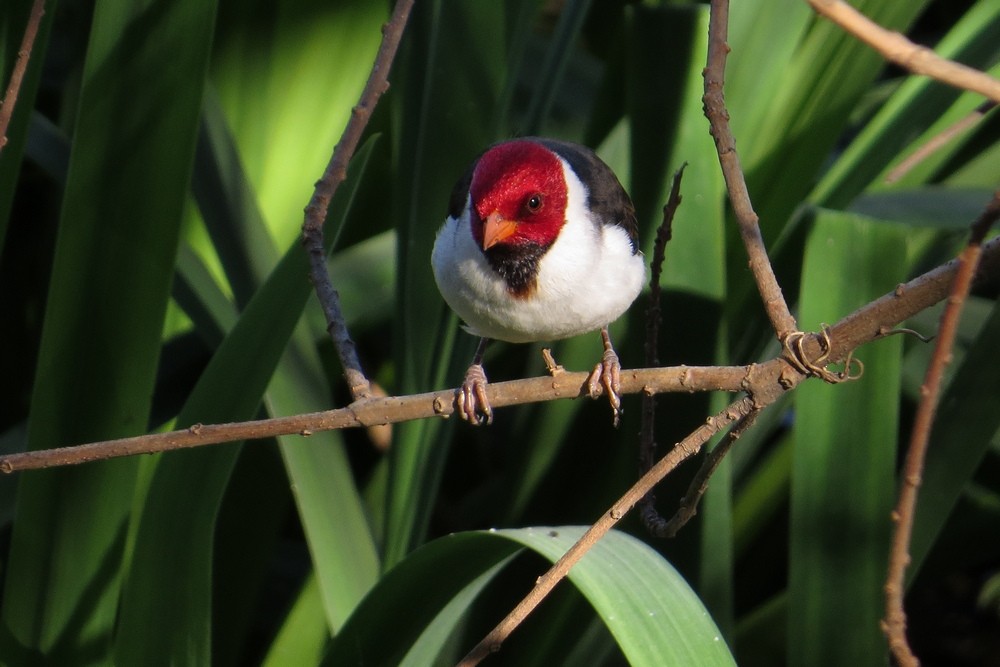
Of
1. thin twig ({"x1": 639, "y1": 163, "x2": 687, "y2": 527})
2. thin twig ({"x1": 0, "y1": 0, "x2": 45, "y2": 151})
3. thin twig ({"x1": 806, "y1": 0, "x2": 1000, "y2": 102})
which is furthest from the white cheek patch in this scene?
thin twig ({"x1": 806, "y1": 0, "x2": 1000, "y2": 102})

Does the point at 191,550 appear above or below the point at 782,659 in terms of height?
above

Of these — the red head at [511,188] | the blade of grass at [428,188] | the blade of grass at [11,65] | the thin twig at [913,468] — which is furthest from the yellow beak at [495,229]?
the thin twig at [913,468]

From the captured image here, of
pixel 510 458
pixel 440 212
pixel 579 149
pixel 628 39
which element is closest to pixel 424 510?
pixel 510 458

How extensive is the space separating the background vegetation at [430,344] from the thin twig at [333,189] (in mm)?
27

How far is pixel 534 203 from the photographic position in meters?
1.21

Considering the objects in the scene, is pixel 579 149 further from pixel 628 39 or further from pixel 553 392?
pixel 553 392

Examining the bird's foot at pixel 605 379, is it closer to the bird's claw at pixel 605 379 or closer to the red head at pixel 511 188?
the bird's claw at pixel 605 379

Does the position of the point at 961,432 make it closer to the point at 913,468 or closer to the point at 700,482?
the point at 700,482

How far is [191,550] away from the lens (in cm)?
100

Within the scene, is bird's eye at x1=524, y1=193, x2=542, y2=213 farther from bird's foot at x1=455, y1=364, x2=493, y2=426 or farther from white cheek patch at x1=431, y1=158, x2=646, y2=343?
bird's foot at x1=455, y1=364, x2=493, y2=426

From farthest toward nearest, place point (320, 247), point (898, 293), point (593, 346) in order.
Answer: point (593, 346), point (320, 247), point (898, 293)

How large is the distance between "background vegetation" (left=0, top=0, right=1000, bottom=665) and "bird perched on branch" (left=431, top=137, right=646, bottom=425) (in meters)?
0.06

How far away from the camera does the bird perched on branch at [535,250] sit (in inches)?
46.2

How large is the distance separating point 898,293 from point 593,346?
0.67 m
